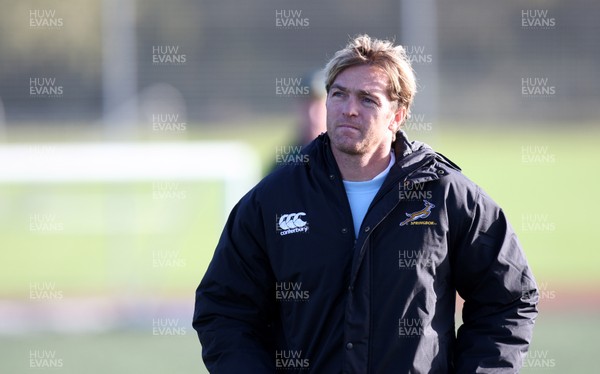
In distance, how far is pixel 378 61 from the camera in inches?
121

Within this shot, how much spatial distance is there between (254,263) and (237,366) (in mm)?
321

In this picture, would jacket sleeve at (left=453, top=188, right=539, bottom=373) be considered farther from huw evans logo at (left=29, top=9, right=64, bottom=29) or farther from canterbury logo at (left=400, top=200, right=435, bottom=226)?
huw evans logo at (left=29, top=9, right=64, bottom=29)

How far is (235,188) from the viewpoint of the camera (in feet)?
31.4

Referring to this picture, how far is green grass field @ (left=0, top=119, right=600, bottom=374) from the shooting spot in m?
7.27

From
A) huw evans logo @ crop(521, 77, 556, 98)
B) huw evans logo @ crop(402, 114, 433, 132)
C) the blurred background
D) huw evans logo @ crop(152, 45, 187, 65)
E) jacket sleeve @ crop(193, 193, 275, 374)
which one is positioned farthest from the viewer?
huw evans logo @ crop(521, 77, 556, 98)

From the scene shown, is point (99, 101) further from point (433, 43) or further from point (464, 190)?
point (464, 190)

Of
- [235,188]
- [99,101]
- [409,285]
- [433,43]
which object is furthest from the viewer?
[99,101]

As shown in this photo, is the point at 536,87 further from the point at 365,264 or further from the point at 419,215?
the point at 365,264

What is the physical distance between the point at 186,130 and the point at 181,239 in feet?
10.7

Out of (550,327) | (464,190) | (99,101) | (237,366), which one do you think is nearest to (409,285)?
(464,190)

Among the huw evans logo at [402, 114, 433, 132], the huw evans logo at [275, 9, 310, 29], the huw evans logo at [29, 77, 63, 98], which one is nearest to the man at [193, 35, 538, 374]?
the huw evans logo at [402, 114, 433, 132]

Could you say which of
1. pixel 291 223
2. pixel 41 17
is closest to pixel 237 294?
pixel 291 223

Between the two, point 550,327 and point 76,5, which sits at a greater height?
point 76,5

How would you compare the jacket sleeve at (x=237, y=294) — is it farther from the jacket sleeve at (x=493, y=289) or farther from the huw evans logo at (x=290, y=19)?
the huw evans logo at (x=290, y=19)
